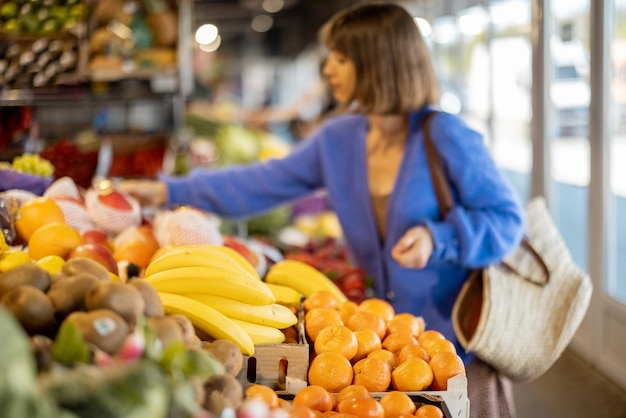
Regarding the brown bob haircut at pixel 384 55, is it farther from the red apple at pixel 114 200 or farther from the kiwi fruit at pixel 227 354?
the kiwi fruit at pixel 227 354

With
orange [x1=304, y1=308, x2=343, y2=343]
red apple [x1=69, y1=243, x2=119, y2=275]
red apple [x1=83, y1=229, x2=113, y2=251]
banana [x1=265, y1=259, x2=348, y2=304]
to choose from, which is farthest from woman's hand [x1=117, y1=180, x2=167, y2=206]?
orange [x1=304, y1=308, x2=343, y2=343]

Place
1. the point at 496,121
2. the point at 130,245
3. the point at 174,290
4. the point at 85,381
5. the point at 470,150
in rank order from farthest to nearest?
1. the point at 496,121
2. the point at 470,150
3. the point at 130,245
4. the point at 174,290
5. the point at 85,381

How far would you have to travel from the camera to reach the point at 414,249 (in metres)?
2.66

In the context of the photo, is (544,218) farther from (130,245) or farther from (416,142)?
(130,245)

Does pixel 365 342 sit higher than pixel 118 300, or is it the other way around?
pixel 118 300

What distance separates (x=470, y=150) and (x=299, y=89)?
1953cm

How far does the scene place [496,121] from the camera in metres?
7.69

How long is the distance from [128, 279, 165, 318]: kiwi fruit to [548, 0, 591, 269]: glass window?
4.38 metres

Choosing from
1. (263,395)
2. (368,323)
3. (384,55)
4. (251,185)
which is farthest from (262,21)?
(263,395)

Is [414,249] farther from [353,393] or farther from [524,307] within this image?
[353,393]

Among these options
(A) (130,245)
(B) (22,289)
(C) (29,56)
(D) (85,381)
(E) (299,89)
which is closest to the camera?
(D) (85,381)

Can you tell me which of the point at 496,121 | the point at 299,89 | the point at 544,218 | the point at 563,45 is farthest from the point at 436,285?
the point at 299,89

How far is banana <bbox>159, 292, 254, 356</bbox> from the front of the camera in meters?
1.73

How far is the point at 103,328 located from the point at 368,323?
0.93 metres
